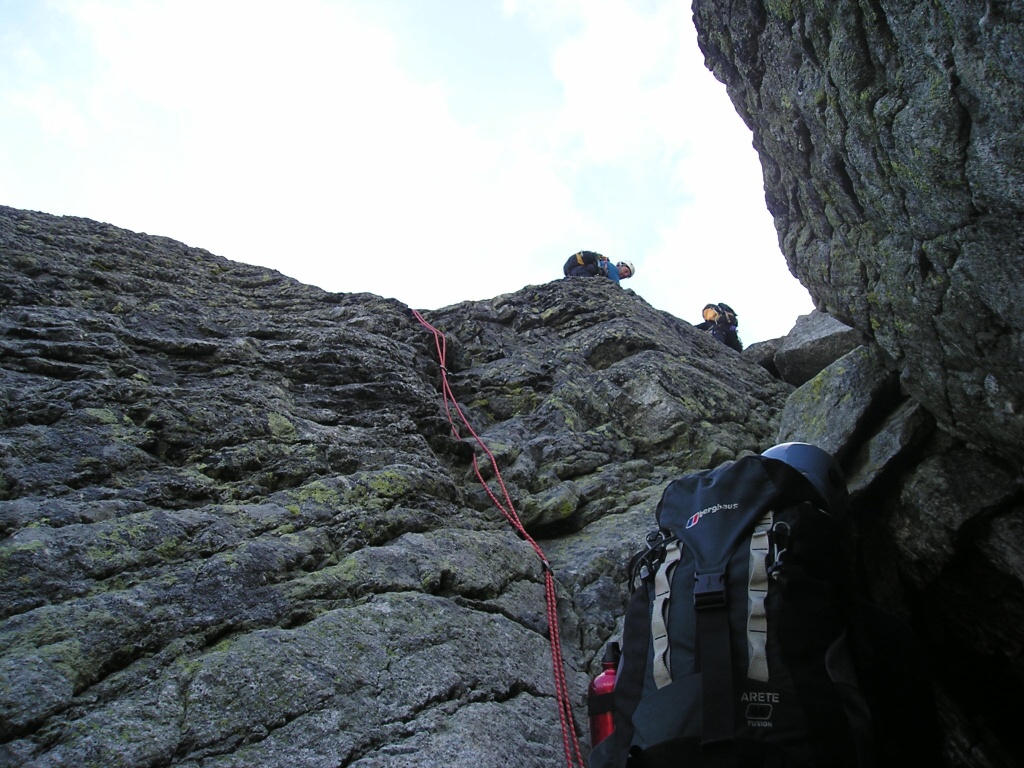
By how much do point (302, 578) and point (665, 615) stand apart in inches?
125

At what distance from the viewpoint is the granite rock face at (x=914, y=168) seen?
163 inches

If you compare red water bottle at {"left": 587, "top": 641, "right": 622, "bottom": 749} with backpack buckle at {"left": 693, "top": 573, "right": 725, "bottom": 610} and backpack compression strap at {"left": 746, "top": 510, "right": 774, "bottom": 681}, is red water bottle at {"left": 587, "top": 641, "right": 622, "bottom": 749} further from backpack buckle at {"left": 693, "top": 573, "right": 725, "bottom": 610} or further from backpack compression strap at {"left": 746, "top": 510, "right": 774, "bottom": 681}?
backpack compression strap at {"left": 746, "top": 510, "right": 774, "bottom": 681}

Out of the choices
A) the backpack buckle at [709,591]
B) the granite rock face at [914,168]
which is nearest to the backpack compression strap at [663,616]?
the backpack buckle at [709,591]

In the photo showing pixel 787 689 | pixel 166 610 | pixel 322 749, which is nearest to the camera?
pixel 787 689

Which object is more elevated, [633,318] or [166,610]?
[633,318]

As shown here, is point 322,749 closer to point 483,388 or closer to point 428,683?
point 428,683

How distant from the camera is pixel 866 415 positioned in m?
7.54

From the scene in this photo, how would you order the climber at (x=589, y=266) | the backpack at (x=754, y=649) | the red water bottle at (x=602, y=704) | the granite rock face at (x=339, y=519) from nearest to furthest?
1. the backpack at (x=754, y=649)
2. the granite rock face at (x=339, y=519)
3. the red water bottle at (x=602, y=704)
4. the climber at (x=589, y=266)

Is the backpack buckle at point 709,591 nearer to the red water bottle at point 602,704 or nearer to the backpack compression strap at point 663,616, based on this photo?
the backpack compression strap at point 663,616

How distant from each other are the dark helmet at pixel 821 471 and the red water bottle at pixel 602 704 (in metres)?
2.02

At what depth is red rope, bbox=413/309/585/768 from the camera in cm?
533

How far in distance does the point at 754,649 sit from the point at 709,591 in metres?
0.43

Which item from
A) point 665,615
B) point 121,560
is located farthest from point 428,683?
point 121,560

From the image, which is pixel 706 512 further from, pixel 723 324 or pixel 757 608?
pixel 723 324
